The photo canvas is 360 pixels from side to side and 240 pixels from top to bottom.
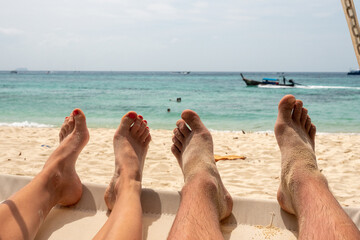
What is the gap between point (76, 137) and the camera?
75.6 inches

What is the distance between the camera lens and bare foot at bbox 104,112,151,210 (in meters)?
1.56

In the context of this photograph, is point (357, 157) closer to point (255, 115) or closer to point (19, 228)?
point (19, 228)

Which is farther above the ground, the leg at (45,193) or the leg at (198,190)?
the leg at (45,193)

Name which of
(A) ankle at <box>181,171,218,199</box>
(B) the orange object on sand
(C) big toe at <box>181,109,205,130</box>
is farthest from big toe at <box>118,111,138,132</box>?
(B) the orange object on sand

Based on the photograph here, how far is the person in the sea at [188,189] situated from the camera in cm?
110

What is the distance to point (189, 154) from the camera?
1693 mm

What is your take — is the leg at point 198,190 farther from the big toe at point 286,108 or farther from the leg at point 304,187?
the big toe at point 286,108

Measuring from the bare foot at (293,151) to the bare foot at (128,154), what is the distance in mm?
731

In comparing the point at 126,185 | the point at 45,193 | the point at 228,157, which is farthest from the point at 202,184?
the point at 228,157

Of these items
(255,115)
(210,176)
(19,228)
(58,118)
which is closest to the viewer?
(19,228)

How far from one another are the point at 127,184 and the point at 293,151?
881 mm

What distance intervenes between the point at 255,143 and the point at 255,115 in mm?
5713

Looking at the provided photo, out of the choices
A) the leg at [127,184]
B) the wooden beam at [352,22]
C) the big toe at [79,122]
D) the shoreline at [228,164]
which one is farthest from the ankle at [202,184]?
the shoreline at [228,164]

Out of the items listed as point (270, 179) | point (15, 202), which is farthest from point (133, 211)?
point (270, 179)
